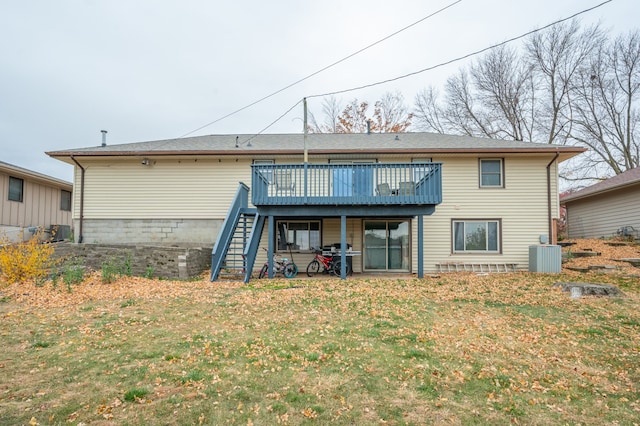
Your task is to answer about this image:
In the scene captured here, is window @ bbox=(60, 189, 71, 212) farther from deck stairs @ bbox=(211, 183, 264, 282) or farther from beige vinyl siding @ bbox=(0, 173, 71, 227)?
deck stairs @ bbox=(211, 183, 264, 282)

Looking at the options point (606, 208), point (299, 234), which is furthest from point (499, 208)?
point (606, 208)

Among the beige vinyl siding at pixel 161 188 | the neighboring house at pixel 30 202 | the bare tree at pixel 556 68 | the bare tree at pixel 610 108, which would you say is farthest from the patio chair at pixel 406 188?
the bare tree at pixel 610 108

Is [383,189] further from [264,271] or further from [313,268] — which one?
[264,271]

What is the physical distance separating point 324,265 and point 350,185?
2612 millimetres

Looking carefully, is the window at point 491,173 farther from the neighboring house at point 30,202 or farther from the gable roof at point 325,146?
the neighboring house at point 30,202

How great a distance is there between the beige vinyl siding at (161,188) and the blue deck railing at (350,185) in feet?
8.30

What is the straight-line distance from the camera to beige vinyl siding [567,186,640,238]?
48.5ft

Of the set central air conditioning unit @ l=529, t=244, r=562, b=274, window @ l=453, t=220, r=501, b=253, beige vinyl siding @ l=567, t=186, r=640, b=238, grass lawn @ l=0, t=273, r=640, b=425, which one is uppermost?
beige vinyl siding @ l=567, t=186, r=640, b=238

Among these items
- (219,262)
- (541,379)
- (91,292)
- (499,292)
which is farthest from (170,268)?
(541,379)

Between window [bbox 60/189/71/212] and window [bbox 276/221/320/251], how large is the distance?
12634 mm

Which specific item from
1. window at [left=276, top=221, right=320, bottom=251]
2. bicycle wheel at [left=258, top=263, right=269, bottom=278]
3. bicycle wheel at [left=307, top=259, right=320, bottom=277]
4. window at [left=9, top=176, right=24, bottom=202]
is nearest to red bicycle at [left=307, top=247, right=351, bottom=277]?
bicycle wheel at [left=307, top=259, right=320, bottom=277]

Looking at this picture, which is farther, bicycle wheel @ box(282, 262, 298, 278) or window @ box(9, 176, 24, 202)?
window @ box(9, 176, 24, 202)

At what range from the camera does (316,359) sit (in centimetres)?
417

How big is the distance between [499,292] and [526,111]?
2182 centimetres
